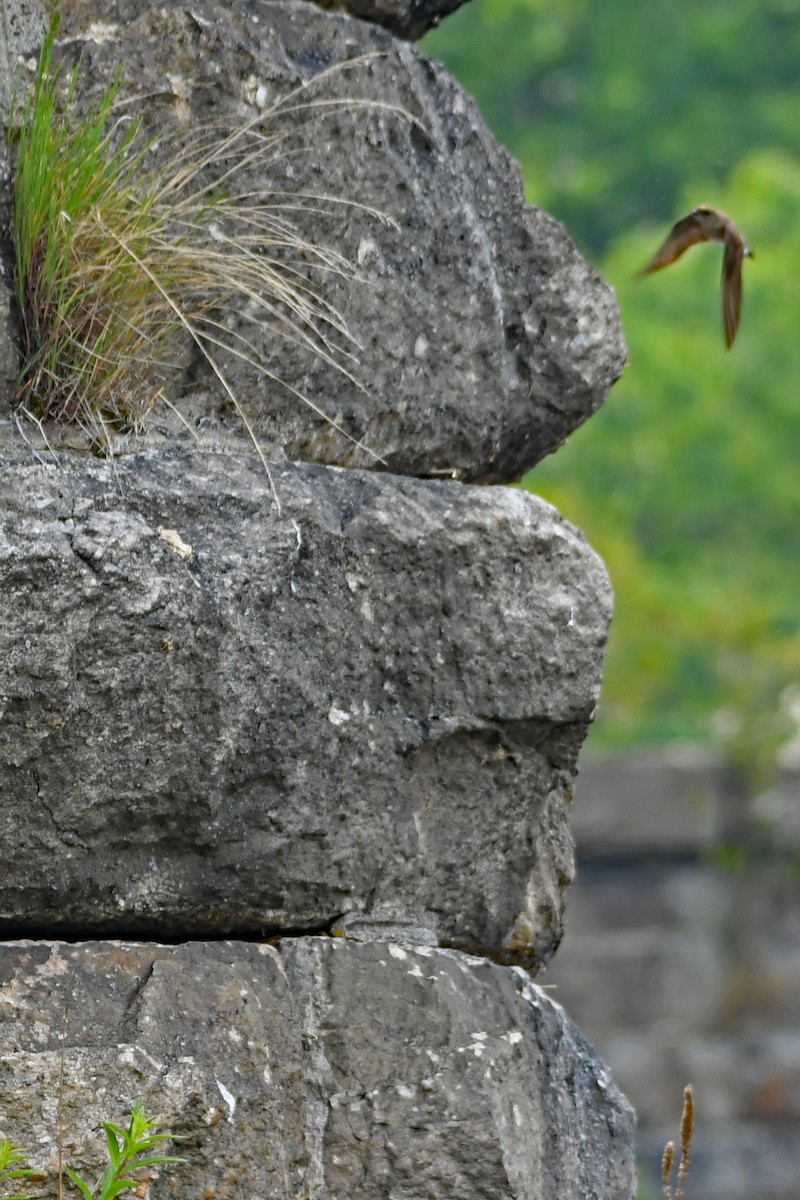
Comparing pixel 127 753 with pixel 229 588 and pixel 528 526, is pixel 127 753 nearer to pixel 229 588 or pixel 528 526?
pixel 229 588

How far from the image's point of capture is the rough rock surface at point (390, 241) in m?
1.86

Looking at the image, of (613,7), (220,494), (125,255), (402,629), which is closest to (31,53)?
(125,255)

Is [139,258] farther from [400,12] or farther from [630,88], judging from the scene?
[630,88]

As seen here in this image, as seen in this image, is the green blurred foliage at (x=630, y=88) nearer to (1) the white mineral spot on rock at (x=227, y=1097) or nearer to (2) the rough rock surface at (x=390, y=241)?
(2) the rough rock surface at (x=390, y=241)

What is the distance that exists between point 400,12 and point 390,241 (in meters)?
0.37

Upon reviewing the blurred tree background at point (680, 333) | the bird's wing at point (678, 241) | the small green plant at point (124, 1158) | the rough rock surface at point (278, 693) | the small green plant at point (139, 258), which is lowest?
the small green plant at point (124, 1158)

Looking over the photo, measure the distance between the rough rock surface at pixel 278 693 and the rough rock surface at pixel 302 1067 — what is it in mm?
66

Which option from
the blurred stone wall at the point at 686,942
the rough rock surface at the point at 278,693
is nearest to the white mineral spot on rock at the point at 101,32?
the rough rock surface at the point at 278,693

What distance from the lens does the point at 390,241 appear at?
1.95 meters

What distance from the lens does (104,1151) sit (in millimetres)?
1569

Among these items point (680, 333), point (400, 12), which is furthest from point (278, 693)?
point (680, 333)

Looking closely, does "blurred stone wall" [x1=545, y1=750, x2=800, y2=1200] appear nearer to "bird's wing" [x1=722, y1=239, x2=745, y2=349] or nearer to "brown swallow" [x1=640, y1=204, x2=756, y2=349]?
"brown swallow" [x1=640, y1=204, x2=756, y2=349]

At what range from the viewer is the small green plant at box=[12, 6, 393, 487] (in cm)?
171

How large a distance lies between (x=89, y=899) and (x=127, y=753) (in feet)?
0.53
